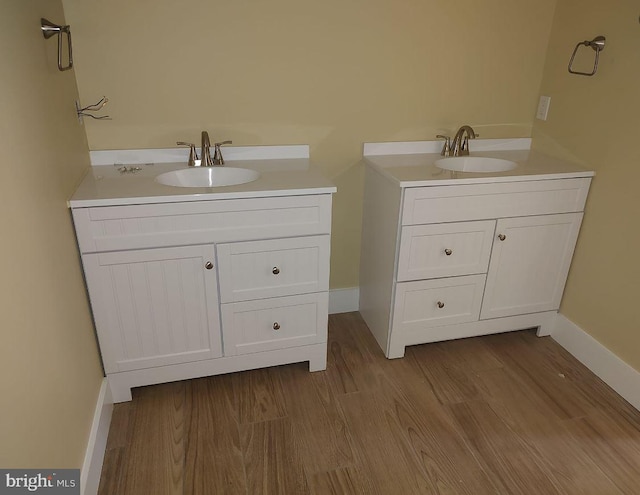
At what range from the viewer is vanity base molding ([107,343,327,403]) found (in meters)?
1.79

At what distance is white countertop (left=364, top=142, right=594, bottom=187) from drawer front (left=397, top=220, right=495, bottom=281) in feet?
0.61

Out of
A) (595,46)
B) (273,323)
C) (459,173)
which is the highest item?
(595,46)

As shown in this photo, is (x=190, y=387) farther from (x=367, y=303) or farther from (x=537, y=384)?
(x=537, y=384)

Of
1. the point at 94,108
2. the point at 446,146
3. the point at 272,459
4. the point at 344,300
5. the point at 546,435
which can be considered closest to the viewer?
the point at 272,459

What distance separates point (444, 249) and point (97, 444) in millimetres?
1445

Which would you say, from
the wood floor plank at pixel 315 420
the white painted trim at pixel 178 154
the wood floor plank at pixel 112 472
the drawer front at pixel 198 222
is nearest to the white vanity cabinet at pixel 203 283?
the drawer front at pixel 198 222

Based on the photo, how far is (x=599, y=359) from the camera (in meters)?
1.98

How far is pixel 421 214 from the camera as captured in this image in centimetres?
183

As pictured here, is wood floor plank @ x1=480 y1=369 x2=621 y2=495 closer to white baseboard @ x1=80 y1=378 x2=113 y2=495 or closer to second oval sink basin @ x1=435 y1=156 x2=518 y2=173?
second oval sink basin @ x1=435 y1=156 x2=518 y2=173

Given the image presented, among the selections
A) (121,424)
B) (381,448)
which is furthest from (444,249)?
(121,424)

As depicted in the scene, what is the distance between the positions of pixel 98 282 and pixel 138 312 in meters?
0.18

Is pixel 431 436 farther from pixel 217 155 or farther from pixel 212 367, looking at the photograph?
pixel 217 155

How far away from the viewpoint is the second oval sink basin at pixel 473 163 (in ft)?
7.01

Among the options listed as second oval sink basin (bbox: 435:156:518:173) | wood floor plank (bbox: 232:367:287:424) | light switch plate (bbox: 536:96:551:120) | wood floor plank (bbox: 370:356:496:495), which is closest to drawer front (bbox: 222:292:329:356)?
wood floor plank (bbox: 232:367:287:424)
